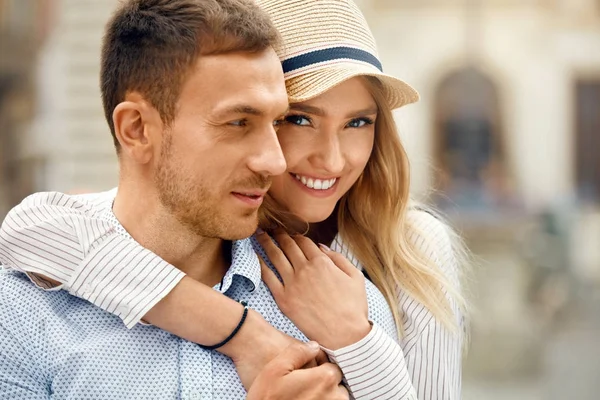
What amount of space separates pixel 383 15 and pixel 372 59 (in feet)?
78.2

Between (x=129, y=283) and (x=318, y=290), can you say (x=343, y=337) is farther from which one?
(x=129, y=283)

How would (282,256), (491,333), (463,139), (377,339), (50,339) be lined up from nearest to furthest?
(50,339), (377,339), (282,256), (491,333), (463,139)

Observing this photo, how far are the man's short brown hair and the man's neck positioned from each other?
0.58ft

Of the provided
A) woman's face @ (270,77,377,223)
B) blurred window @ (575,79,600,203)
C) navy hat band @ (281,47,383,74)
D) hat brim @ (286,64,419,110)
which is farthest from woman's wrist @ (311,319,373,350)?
blurred window @ (575,79,600,203)

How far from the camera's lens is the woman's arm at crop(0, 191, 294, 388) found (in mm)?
2281

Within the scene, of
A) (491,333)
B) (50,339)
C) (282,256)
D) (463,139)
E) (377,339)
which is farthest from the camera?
(463,139)

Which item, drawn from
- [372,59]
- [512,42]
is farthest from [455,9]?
[372,59]

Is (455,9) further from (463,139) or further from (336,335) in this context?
(336,335)

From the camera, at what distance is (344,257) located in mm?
2748

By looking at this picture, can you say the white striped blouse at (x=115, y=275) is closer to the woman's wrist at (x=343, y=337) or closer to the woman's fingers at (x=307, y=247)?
the woman's wrist at (x=343, y=337)

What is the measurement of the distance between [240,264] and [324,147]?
0.43m

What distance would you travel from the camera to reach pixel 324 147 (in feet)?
8.91

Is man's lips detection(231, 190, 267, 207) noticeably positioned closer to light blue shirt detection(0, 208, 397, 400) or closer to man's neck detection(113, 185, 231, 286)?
man's neck detection(113, 185, 231, 286)

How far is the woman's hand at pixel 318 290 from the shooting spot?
2.46 m
